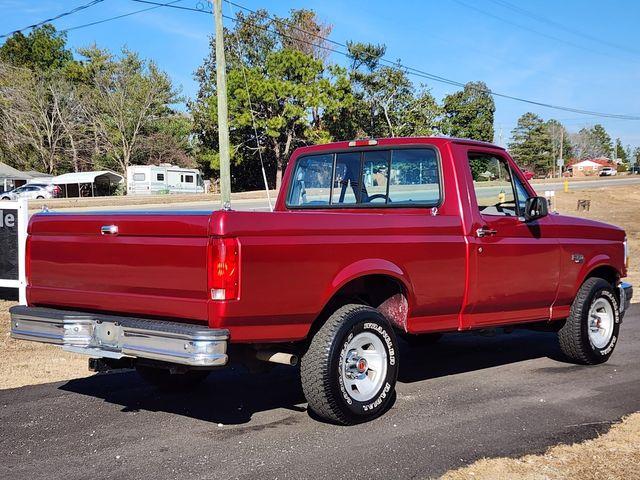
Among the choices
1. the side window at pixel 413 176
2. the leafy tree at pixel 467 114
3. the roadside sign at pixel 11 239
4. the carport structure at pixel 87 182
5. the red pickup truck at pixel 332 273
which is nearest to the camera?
the red pickup truck at pixel 332 273

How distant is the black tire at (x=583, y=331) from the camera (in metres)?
7.27

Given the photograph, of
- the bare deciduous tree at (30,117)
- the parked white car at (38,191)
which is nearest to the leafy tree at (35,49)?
the bare deciduous tree at (30,117)

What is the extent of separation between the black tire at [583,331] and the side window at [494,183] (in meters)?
1.26

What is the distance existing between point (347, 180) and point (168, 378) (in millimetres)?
2375

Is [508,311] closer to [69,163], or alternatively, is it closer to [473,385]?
[473,385]

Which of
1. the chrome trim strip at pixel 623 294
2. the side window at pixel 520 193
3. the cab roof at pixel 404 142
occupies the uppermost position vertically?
the cab roof at pixel 404 142

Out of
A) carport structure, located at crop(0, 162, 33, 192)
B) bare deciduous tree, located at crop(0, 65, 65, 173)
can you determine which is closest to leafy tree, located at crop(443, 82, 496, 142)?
bare deciduous tree, located at crop(0, 65, 65, 173)

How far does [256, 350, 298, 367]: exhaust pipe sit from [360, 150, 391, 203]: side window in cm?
203

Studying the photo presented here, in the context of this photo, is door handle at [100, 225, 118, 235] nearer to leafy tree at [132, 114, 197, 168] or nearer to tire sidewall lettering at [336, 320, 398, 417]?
tire sidewall lettering at [336, 320, 398, 417]

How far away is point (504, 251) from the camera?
20.9 feet

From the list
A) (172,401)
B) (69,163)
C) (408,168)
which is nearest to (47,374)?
Answer: (172,401)

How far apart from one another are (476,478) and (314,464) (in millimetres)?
965

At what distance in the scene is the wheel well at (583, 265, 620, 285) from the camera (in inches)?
306

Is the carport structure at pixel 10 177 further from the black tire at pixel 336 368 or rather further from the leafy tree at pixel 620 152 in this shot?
the leafy tree at pixel 620 152
